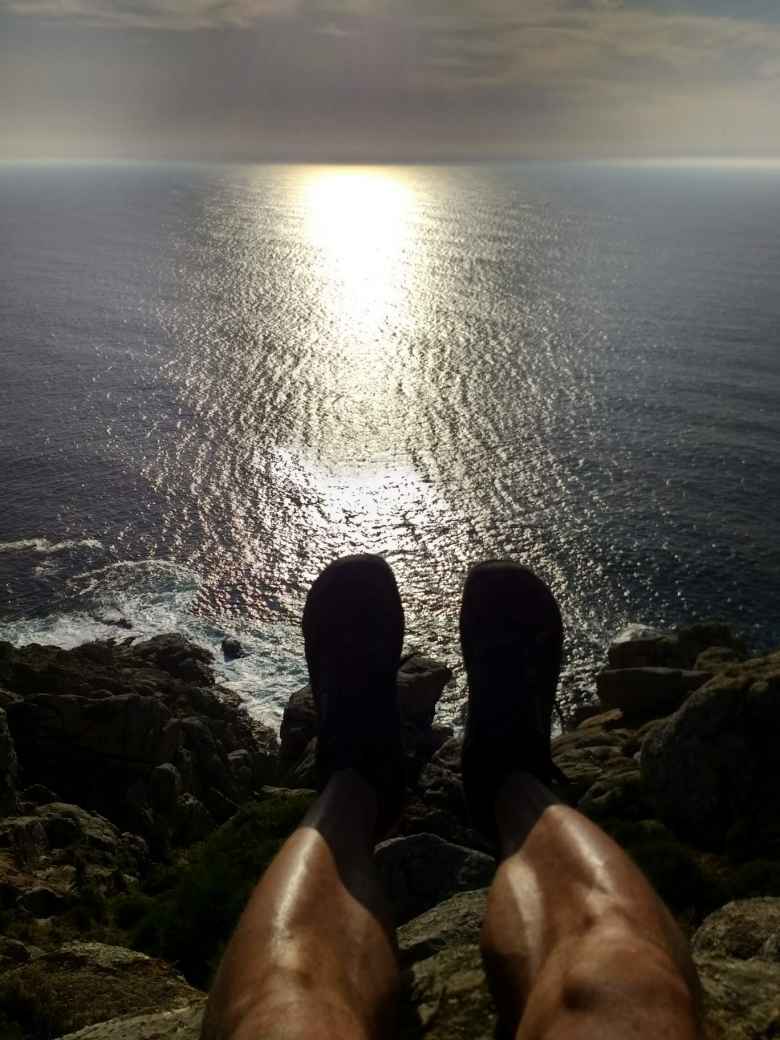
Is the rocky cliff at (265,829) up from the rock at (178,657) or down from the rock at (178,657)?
up

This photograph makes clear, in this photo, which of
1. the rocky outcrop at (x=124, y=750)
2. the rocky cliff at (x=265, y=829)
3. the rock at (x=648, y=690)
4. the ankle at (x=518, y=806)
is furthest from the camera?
the rock at (x=648, y=690)

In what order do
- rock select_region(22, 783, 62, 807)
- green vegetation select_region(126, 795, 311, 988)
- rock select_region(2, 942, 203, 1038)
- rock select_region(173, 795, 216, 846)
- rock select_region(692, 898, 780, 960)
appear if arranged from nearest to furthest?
rock select_region(692, 898, 780, 960), rock select_region(2, 942, 203, 1038), green vegetation select_region(126, 795, 311, 988), rock select_region(22, 783, 62, 807), rock select_region(173, 795, 216, 846)

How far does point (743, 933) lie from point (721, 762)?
9421 millimetres

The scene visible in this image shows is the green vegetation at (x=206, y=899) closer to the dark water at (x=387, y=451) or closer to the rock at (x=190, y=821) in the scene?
the rock at (x=190, y=821)

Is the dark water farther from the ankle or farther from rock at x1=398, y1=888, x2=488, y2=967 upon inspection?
the ankle

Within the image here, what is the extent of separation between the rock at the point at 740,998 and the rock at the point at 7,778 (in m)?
18.0

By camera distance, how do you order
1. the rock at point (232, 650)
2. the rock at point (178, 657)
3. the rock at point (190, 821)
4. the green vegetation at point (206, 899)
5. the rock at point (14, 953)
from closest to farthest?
the rock at point (14, 953) → the green vegetation at point (206, 899) → the rock at point (190, 821) → the rock at point (178, 657) → the rock at point (232, 650)

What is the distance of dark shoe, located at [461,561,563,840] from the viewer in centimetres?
633

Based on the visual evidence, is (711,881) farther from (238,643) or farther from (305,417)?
(305,417)

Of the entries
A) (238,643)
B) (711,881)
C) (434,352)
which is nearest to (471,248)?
(434,352)

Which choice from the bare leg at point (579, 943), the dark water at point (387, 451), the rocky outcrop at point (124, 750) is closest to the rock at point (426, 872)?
the bare leg at point (579, 943)

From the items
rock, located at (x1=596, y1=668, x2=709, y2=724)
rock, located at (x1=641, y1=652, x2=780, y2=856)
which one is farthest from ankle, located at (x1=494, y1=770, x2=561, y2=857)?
rock, located at (x1=596, y1=668, x2=709, y2=724)

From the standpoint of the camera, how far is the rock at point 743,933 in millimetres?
6164

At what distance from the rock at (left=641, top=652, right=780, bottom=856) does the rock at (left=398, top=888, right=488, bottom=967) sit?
8518 millimetres
